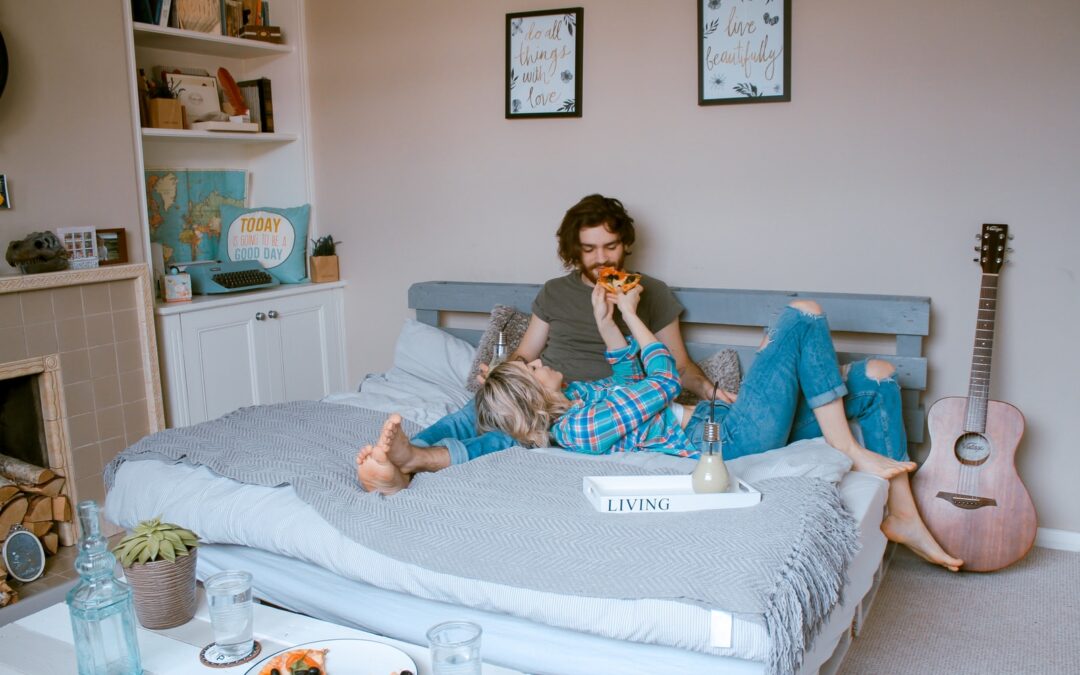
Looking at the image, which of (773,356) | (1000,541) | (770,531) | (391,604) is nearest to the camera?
(770,531)

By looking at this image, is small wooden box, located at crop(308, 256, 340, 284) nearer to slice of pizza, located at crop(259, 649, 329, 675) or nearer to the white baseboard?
slice of pizza, located at crop(259, 649, 329, 675)

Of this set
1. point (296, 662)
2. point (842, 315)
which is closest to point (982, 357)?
point (842, 315)

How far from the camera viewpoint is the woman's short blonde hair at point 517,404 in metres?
2.34

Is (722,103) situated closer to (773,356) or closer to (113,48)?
(773,356)

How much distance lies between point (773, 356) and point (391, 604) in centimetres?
115

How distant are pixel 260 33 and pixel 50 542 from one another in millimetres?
2092

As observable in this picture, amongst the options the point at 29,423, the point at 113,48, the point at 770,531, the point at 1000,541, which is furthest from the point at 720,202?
the point at 29,423

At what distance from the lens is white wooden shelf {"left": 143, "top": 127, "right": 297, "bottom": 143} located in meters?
3.23

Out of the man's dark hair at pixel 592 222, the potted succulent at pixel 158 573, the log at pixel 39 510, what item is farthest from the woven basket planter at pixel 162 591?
the man's dark hair at pixel 592 222

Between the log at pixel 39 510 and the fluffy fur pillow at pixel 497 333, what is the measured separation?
1.39 metres

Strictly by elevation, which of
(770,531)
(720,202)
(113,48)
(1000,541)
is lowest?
(1000,541)

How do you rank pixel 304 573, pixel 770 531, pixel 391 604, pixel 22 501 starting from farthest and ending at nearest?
pixel 22 501 → pixel 304 573 → pixel 391 604 → pixel 770 531

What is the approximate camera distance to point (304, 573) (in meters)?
1.98

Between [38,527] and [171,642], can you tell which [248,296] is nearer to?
[38,527]
